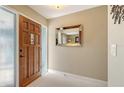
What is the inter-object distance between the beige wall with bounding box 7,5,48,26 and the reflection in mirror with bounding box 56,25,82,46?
2.12 ft

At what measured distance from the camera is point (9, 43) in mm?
2754

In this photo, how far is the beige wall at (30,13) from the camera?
2986 millimetres

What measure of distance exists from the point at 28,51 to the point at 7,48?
2.79 feet

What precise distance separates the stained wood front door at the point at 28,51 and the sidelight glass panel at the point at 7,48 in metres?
0.23

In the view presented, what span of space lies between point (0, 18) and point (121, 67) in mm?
2154

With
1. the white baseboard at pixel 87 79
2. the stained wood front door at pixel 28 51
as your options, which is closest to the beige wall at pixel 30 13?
the stained wood front door at pixel 28 51

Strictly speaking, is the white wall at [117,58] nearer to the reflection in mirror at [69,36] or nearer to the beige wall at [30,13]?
the beige wall at [30,13]

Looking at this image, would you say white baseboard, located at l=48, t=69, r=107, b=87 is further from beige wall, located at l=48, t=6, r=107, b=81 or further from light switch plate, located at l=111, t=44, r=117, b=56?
light switch plate, located at l=111, t=44, r=117, b=56

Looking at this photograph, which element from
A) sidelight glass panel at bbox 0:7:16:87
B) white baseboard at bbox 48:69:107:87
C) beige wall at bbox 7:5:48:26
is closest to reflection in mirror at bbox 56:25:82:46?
beige wall at bbox 7:5:48:26

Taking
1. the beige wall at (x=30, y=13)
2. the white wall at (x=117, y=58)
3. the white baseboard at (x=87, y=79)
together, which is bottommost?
the white baseboard at (x=87, y=79)

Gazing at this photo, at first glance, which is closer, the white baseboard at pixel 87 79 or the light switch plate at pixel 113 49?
the light switch plate at pixel 113 49

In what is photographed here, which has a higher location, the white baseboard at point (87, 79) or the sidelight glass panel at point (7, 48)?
the sidelight glass panel at point (7, 48)

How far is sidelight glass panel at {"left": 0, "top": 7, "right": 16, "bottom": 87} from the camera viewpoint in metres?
2.54
